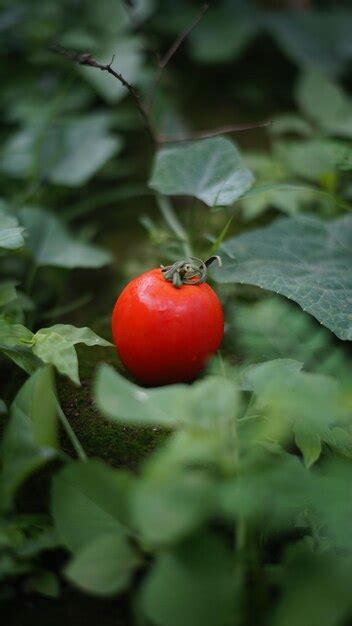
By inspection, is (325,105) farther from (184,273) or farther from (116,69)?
(184,273)

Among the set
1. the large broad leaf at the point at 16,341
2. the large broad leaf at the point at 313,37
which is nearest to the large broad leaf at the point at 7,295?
the large broad leaf at the point at 16,341

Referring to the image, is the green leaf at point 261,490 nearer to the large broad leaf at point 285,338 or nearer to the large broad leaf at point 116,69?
the large broad leaf at point 285,338

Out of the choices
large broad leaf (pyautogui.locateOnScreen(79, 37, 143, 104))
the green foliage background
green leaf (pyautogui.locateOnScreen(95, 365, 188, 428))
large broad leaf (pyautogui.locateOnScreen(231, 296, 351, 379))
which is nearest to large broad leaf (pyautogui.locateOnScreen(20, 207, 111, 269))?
the green foliage background

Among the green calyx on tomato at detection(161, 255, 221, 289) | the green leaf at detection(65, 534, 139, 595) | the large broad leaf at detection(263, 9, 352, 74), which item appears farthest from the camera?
the large broad leaf at detection(263, 9, 352, 74)

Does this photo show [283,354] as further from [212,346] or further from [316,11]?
[316,11]

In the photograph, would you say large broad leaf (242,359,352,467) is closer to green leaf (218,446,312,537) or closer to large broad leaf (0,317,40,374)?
green leaf (218,446,312,537)

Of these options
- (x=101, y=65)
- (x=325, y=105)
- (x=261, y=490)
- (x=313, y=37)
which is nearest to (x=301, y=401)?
(x=261, y=490)
